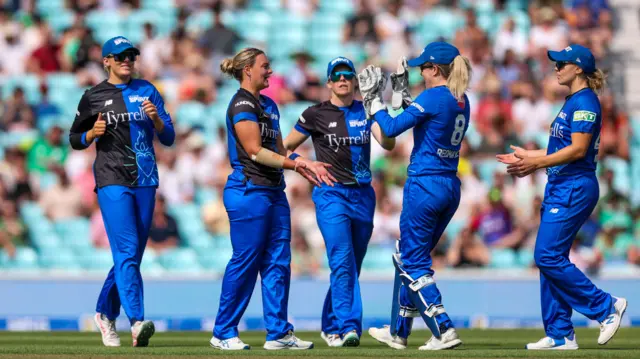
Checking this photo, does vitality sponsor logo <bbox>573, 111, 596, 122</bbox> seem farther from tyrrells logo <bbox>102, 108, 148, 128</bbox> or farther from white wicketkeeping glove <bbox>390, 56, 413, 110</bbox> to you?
tyrrells logo <bbox>102, 108, 148, 128</bbox>

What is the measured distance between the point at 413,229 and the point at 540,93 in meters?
9.59

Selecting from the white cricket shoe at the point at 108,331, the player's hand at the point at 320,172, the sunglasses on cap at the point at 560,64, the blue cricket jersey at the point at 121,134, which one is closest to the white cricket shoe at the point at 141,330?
the white cricket shoe at the point at 108,331

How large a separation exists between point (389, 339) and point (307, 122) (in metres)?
1.88

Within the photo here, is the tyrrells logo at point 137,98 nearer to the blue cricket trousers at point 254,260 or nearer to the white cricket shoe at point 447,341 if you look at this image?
the blue cricket trousers at point 254,260

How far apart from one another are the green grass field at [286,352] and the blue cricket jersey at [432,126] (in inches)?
53.2

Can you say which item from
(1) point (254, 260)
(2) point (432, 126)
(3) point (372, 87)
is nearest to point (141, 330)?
(1) point (254, 260)

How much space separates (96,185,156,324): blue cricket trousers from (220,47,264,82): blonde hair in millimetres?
1097

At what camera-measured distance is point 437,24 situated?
19250mm

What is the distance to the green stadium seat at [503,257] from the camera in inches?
595

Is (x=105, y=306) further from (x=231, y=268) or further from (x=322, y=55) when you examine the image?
(x=322, y=55)

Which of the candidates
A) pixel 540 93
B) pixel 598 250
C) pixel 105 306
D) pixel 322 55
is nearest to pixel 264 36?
pixel 322 55

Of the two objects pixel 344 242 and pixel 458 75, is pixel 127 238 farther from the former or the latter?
pixel 458 75

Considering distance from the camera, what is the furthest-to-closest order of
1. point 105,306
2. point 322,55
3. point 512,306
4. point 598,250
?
1. point 322,55
2. point 598,250
3. point 512,306
4. point 105,306

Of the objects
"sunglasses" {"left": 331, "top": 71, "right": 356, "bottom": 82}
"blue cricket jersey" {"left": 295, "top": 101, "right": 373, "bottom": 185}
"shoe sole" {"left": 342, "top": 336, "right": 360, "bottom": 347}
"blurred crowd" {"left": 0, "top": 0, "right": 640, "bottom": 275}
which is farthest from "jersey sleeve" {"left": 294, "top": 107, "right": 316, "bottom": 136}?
"blurred crowd" {"left": 0, "top": 0, "right": 640, "bottom": 275}
